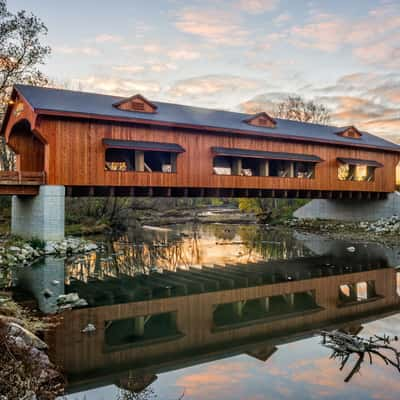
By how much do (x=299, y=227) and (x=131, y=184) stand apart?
728 inches

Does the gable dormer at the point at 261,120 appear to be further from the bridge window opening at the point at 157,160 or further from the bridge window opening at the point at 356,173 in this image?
the bridge window opening at the point at 356,173

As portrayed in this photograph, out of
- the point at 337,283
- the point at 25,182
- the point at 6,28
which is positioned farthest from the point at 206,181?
the point at 6,28

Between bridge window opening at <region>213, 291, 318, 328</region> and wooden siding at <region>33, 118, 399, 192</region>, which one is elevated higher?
wooden siding at <region>33, 118, 399, 192</region>

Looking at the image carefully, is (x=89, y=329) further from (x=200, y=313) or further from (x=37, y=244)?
(x=37, y=244)

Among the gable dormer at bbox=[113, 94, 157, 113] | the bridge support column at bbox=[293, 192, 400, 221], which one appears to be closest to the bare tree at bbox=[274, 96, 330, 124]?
the bridge support column at bbox=[293, 192, 400, 221]

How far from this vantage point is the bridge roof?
18.2 metres

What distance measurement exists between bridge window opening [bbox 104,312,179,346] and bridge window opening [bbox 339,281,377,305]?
4.56 metres

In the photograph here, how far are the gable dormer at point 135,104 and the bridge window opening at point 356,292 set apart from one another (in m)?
13.4

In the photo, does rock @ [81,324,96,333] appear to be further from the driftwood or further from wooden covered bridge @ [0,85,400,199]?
wooden covered bridge @ [0,85,400,199]

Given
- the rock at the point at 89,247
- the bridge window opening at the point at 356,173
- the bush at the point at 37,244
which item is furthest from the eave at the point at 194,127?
the rock at the point at 89,247

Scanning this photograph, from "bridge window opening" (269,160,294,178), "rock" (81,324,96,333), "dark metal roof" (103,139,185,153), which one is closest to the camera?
"rock" (81,324,96,333)

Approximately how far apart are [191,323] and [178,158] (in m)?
13.5

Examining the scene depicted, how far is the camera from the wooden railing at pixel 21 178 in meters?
17.1

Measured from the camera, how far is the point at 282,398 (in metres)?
5.12
